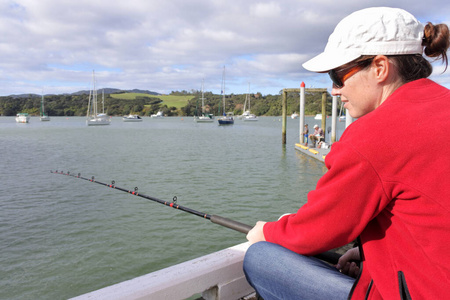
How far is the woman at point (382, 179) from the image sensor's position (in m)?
1.22

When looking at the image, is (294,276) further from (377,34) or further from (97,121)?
(97,121)

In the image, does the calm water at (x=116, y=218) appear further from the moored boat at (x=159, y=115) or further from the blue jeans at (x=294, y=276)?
the moored boat at (x=159, y=115)

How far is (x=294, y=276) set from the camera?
5.47 feet

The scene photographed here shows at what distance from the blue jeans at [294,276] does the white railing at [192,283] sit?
485 mm

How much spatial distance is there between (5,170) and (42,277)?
1315 cm

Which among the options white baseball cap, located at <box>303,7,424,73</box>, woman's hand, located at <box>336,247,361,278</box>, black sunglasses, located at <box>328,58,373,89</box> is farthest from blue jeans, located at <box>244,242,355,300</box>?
white baseball cap, located at <box>303,7,424,73</box>

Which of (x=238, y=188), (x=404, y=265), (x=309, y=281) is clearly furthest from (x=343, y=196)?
(x=238, y=188)

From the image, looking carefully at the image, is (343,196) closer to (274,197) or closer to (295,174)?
(274,197)

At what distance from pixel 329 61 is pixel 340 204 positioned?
653mm

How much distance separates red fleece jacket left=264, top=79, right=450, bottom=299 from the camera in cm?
121

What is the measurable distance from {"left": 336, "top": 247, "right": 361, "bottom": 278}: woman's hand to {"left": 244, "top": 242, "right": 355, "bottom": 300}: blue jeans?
29cm

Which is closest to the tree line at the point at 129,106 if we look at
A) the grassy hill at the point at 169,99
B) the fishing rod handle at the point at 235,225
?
the grassy hill at the point at 169,99

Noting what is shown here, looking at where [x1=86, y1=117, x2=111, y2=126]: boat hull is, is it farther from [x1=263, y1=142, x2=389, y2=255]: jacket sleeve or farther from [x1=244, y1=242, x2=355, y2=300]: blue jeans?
[x1=263, y1=142, x2=389, y2=255]: jacket sleeve

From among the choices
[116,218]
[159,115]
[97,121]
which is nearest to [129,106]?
[159,115]
